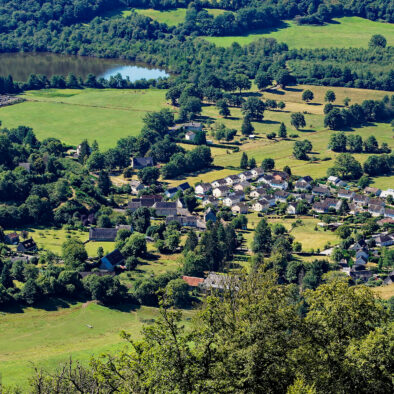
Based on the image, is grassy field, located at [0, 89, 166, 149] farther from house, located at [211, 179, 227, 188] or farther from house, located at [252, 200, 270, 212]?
house, located at [252, 200, 270, 212]

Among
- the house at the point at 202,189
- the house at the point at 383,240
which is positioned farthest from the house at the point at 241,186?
the house at the point at 383,240

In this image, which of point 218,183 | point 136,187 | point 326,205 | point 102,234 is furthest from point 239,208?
point 102,234

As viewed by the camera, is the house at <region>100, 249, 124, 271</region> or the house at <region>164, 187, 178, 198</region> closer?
the house at <region>100, 249, 124, 271</region>

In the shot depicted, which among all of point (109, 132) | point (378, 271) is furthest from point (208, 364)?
point (109, 132)

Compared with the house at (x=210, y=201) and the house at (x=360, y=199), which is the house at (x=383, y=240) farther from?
the house at (x=210, y=201)

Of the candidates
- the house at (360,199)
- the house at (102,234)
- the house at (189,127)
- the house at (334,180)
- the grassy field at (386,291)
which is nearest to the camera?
the grassy field at (386,291)

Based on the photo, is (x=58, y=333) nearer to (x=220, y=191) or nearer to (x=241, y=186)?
(x=220, y=191)

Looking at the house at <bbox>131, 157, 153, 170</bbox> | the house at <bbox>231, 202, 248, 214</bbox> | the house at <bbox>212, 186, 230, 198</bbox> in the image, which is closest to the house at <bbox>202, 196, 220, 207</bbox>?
the house at <bbox>212, 186, 230, 198</bbox>
